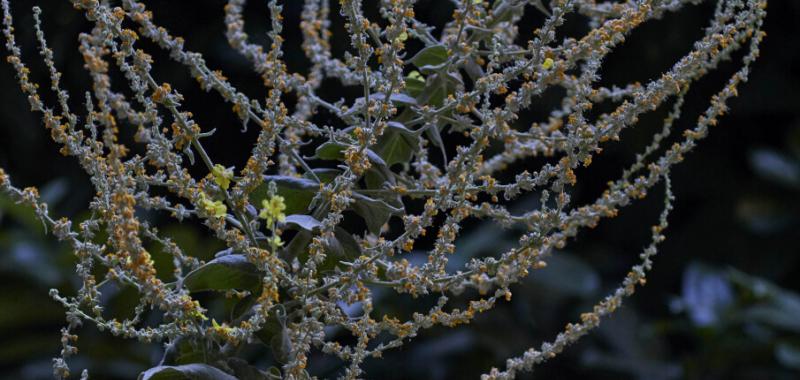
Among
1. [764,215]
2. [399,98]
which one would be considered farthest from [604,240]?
[399,98]

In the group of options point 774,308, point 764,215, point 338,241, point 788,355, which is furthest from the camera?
point 764,215

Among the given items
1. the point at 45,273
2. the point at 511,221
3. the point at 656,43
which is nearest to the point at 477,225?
the point at 656,43

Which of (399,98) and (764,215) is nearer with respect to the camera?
(399,98)

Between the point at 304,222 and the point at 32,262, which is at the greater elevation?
the point at 32,262

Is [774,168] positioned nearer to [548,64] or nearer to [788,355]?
[788,355]

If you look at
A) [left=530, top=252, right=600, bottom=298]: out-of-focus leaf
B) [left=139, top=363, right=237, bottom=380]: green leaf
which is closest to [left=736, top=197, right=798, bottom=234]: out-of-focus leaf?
[left=530, top=252, right=600, bottom=298]: out-of-focus leaf

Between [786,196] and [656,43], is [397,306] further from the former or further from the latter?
[786,196]

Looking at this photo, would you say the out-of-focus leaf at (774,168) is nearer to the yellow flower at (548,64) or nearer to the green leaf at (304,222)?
the yellow flower at (548,64)

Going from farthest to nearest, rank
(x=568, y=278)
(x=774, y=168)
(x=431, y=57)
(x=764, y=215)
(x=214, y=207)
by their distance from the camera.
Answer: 1. (x=764, y=215)
2. (x=774, y=168)
3. (x=568, y=278)
4. (x=431, y=57)
5. (x=214, y=207)
